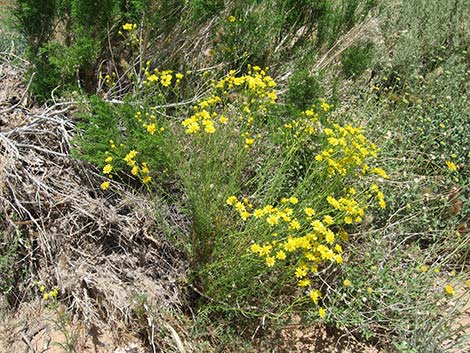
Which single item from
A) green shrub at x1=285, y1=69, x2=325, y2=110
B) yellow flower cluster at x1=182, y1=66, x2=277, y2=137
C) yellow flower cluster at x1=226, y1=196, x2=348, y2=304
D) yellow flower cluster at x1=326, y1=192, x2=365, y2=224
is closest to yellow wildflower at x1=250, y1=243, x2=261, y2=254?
yellow flower cluster at x1=226, y1=196, x2=348, y2=304

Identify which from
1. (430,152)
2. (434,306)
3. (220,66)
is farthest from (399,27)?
(434,306)

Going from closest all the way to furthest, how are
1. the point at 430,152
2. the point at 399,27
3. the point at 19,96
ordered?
1. the point at 19,96
2. the point at 430,152
3. the point at 399,27

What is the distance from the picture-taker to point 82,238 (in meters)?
2.54

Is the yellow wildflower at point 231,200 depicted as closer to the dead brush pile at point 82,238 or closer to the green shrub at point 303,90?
the dead brush pile at point 82,238

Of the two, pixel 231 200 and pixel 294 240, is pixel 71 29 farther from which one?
pixel 294 240

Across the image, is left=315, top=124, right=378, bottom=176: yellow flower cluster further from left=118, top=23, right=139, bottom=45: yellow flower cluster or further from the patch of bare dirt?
left=118, top=23, right=139, bottom=45: yellow flower cluster

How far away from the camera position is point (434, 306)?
238 cm

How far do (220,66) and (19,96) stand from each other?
4.62 ft

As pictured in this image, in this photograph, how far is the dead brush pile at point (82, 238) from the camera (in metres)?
2.38

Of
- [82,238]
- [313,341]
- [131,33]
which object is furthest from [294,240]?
[131,33]

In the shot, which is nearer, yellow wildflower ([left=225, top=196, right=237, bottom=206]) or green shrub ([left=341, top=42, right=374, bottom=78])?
yellow wildflower ([left=225, top=196, right=237, bottom=206])

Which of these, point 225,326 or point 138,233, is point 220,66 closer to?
point 138,233

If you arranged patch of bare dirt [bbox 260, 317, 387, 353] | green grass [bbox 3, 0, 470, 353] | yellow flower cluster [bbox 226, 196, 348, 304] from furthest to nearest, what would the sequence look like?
patch of bare dirt [bbox 260, 317, 387, 353], green grass [bbox 3, 0, 470, 353], yellow flower cluster [bbox 226, 196, 348, 304]

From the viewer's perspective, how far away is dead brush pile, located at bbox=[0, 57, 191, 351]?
238 cm
